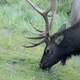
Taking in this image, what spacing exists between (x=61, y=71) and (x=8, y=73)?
1061 mm

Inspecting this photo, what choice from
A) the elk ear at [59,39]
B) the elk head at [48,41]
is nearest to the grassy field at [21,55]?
the elk head at [48,41]

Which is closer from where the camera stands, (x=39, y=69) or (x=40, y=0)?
(x=39, y=69)

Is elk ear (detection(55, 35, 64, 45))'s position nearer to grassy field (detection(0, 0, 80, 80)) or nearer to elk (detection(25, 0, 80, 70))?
elk (detection(25, 0, 80, 70))

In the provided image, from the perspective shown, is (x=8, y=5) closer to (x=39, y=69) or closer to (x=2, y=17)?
(x=2, y=17)

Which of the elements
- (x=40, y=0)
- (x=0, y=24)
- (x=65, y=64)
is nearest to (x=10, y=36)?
(x=0, y=24)

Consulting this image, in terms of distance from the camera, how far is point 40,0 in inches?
497

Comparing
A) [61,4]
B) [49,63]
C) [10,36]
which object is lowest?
[61,4]

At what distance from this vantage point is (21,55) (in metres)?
8.21

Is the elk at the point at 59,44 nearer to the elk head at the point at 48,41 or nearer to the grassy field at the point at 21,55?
the elk head at the point at 48,41

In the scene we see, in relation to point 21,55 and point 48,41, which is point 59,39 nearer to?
point 48,41

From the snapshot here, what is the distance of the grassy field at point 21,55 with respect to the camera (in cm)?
730

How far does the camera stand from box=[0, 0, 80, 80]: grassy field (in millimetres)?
7297

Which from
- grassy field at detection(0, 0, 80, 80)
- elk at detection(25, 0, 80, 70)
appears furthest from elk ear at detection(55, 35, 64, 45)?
grassy field at detection(0, 0, 80, 80)

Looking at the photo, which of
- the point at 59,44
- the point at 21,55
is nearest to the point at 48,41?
the point at 59,44
